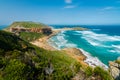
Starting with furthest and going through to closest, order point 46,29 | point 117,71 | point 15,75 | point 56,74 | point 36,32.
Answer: point 46,29
point 36,32
point 117,71
point 56,74
point 15,75

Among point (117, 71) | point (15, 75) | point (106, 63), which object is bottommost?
point (106, 63)

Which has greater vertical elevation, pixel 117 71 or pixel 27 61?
pixel 27 61

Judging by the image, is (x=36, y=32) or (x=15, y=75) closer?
(x=15, y=75)

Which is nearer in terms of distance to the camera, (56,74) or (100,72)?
(100,72)

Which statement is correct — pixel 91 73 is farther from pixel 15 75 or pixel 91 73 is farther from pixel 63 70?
pixel 15 75

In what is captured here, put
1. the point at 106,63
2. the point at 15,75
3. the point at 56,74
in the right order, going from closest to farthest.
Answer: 1. the point at 15,75
2. the point at 56,74
3. the point at 106,63

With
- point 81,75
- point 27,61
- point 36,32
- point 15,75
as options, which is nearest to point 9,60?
point 27,61

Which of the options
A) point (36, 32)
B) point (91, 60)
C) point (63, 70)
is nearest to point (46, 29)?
point (36, 32)

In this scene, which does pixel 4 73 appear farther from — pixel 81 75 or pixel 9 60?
pixel 81 75

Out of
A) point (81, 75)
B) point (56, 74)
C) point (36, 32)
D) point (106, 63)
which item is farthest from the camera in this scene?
point (36, 32)
